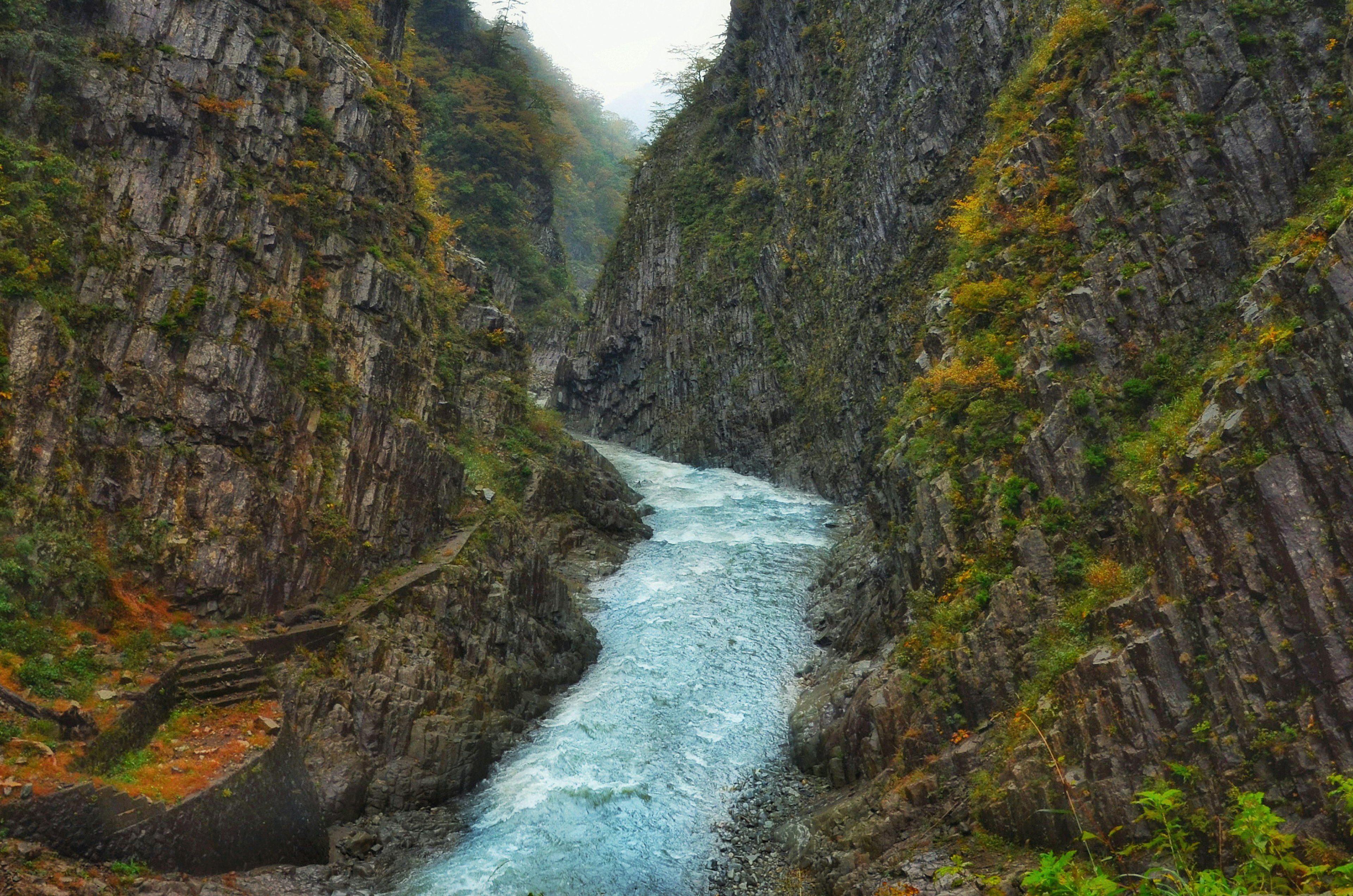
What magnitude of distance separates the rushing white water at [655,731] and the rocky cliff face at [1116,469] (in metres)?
2.05

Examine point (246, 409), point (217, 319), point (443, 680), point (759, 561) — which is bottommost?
point (759, 561)

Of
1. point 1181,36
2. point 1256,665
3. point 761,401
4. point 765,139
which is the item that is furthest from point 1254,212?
point 765,139

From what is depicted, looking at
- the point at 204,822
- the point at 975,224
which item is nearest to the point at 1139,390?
the point at 975,224

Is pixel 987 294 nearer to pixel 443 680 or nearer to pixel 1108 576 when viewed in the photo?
pixel 1108 576

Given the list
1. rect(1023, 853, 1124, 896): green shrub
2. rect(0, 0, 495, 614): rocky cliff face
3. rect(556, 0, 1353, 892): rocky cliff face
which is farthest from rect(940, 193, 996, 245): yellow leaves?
rect(0, 0, 495, 614): rocky cliff face

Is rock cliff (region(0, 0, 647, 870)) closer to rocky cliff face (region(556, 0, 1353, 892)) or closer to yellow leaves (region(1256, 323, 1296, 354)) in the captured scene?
rocky cliff face (region(556, 0, 1353, 892))

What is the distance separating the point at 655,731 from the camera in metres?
21.6

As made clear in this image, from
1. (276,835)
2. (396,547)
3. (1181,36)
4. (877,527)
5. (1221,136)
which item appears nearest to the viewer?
(276,835)

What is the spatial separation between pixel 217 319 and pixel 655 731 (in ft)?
52.3

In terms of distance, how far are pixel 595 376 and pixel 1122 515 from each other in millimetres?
53049

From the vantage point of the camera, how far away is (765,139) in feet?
174

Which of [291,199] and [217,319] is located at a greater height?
[291,199]

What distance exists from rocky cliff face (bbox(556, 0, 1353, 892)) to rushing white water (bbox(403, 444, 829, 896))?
205 cm

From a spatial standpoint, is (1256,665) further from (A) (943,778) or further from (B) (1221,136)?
(B) (1221,136)
